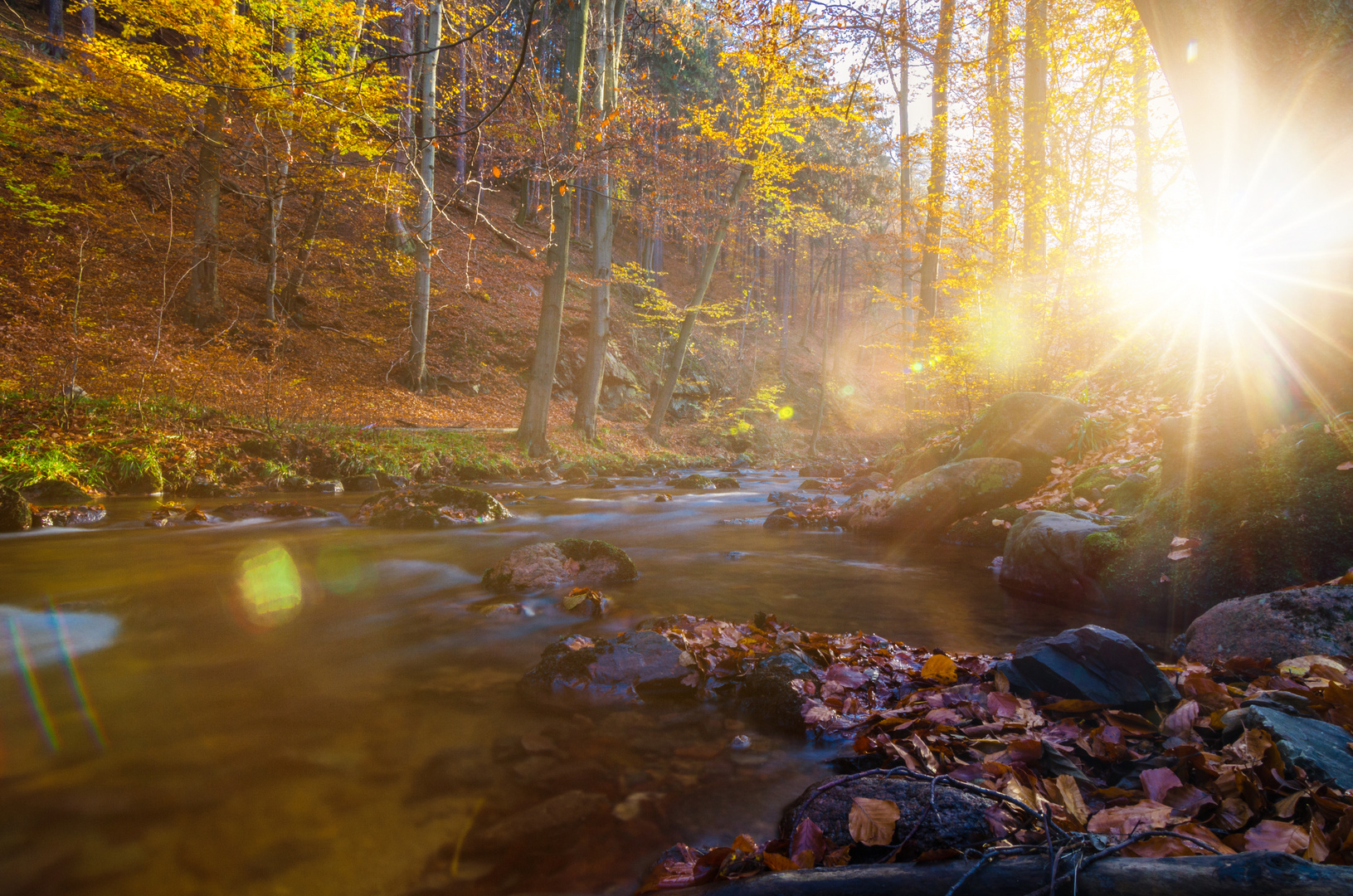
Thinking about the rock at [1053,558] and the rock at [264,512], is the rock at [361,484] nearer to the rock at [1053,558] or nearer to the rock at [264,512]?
the rock at [264,512]

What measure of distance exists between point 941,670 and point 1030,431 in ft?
21.8

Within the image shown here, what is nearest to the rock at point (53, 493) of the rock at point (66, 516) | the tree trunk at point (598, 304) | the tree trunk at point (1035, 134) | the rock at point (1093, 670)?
the rock at point (66, 516)

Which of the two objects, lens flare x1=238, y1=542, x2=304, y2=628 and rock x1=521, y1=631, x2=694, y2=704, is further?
lens flare x1=238, y1=542, x2=304, y2=628

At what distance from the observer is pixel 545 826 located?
7.48 feet

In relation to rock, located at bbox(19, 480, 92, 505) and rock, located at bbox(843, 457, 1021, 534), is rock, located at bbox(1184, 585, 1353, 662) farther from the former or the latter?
rock, located at bbox(19, 480, 92, 505)

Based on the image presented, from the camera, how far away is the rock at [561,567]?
213 inches

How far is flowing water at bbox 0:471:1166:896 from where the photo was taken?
→ 2.12 meters

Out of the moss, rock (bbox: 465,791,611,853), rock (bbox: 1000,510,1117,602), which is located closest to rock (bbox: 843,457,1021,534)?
rock (bbox: 1000,510,1117,602)

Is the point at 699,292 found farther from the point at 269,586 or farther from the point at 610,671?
the point at 610,671

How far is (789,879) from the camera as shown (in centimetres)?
145

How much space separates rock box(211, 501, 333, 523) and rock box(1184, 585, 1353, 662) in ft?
32.4

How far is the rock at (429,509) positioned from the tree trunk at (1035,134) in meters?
10.4

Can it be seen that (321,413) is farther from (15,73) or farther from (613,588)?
(15,73)

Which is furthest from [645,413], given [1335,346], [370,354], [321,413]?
[1335,346]
